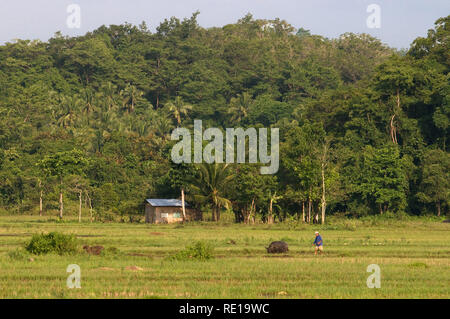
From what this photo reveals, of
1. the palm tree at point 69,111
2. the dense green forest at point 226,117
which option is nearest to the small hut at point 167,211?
the dense green forest at point 226,117

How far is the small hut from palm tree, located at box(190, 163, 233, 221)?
5.95 ft

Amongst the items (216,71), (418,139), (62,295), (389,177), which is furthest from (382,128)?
(62,295)

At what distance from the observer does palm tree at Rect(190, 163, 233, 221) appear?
47.9 m

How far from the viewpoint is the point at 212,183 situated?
158 ft

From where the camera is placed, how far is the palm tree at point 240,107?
3420 inches

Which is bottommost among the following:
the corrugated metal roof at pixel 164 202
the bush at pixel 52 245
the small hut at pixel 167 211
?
the small hut at pixel 167 211

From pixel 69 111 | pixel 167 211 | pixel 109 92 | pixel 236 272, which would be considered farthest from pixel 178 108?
pixel 236 272

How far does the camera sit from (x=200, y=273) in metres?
18.1

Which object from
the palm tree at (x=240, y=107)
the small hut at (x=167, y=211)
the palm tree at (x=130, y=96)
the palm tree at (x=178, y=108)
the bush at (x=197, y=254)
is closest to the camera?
the bush at (x=197, y=254)

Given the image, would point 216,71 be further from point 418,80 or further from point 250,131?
point 418,80

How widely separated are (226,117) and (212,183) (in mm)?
42372

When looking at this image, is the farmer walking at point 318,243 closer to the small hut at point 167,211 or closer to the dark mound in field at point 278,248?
the dark mound in field at point 278,248

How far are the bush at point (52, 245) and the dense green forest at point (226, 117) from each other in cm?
2489

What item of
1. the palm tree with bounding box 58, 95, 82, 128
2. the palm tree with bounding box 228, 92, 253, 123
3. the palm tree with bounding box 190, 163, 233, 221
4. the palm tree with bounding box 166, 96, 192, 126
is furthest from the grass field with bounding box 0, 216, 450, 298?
the palm tree with bounding box 166, 96, 192, 126
